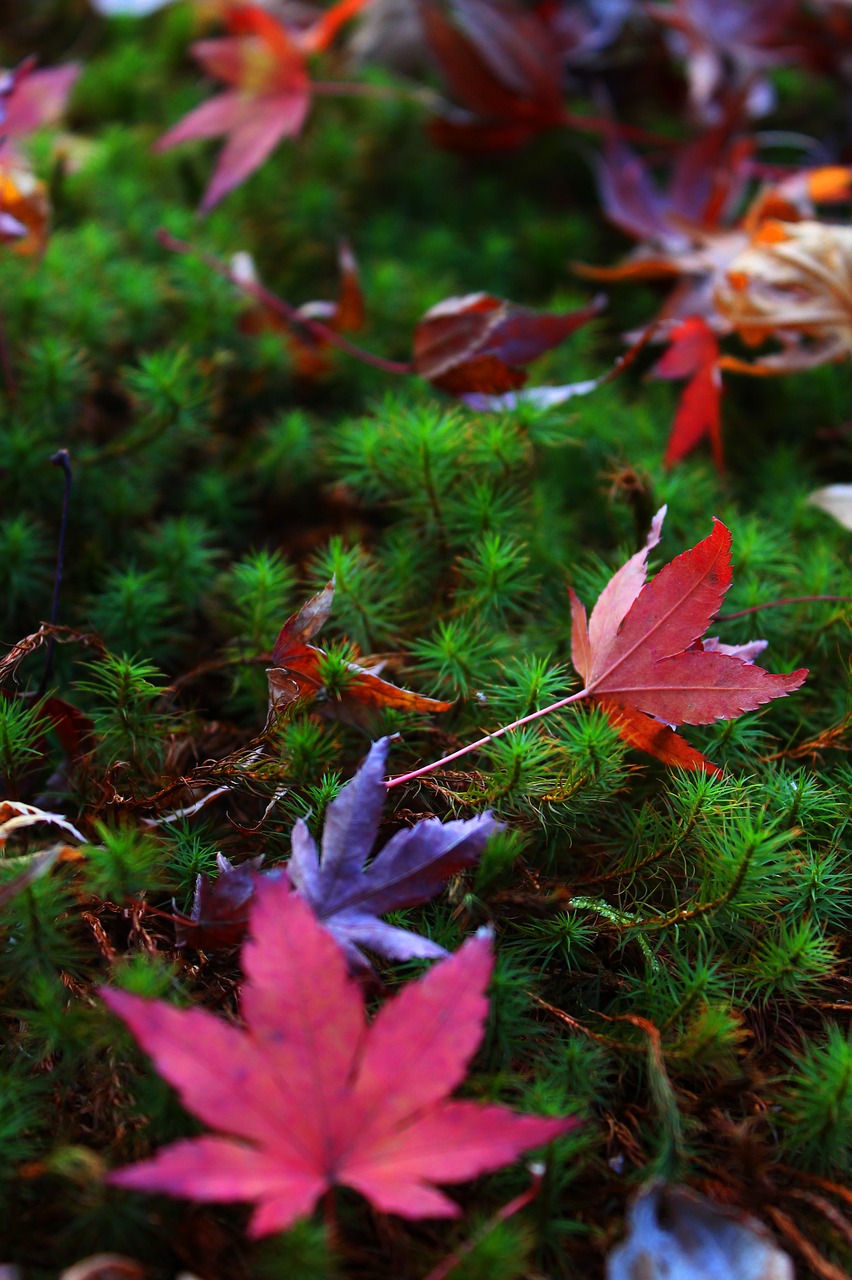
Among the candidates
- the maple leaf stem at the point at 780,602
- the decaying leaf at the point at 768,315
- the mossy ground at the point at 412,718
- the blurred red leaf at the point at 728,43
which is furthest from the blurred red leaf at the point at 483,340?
the blurred red leaf at the point at 728,43

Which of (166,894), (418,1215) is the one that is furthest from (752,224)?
(418,1215)

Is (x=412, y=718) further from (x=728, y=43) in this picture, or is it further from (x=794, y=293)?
(x=728, y=43)

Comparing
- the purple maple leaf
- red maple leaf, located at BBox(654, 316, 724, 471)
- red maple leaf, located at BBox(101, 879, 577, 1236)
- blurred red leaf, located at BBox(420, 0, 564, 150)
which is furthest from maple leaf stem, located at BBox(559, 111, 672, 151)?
red maple leaf, located at BBox(101, 879, 577, 1236)

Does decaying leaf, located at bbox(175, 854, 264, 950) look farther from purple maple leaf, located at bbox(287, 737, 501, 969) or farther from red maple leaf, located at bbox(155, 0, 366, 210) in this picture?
red maple leaf, located at bbox(155, 0, 366, 210)

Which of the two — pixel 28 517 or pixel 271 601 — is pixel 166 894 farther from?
pixel 28 517

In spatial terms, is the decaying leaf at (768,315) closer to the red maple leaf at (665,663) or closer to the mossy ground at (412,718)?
the mossy ground at (412,718)
